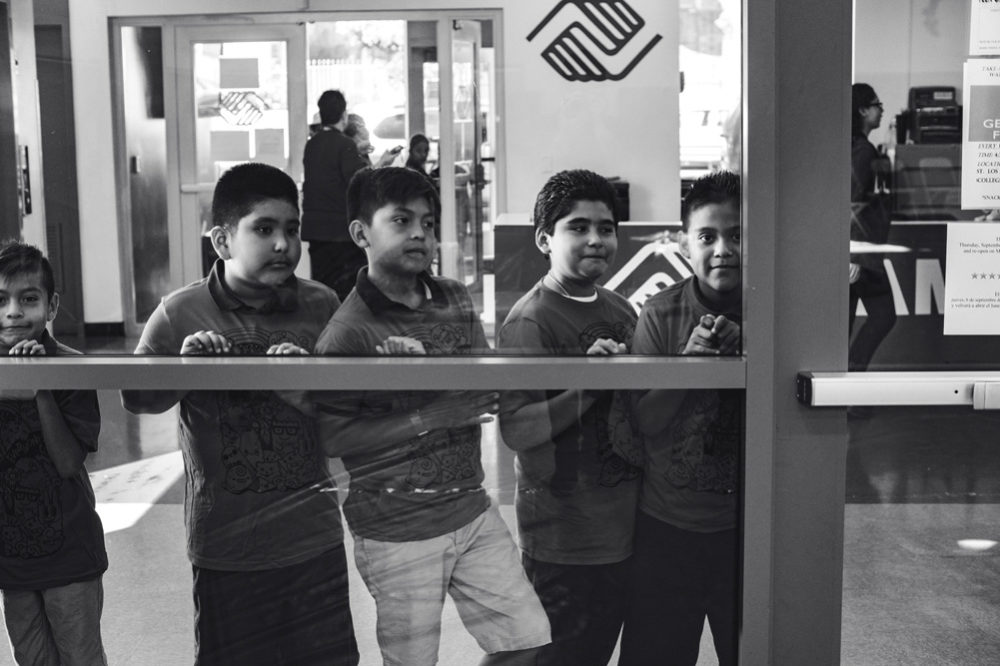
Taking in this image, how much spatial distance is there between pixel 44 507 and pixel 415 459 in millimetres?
793

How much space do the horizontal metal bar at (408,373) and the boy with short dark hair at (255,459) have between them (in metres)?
0.08

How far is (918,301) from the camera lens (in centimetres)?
218

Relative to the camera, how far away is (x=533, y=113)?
210 cm

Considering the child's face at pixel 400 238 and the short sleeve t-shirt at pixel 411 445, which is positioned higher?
the child's face at pixel 400 238

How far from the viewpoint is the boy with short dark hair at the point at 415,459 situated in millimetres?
2184

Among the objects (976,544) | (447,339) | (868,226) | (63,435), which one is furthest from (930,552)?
(63,435)

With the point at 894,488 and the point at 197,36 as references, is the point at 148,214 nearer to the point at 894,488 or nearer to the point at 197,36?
the point at 197,36

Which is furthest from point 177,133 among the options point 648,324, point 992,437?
point 992,437

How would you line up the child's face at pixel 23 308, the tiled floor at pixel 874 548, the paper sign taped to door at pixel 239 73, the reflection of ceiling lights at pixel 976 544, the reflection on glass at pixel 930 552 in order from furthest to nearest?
the reflection of ceiling lights at pixel 976 544, the reflection on glass at pixel 930 552, the tiled floor at pixel 874 548, the child's face at pixel 23 308, the paper sign taped to door at pixel 239 73

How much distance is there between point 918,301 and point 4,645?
2078 millimetres

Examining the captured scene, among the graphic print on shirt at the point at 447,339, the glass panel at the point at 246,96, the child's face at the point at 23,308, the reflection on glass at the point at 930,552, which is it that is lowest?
the reflection on glass at the point at 930,552

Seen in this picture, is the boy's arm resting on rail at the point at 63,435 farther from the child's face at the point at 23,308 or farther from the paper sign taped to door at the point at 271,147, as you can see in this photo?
the paper sign taped to door at the point at 271,147

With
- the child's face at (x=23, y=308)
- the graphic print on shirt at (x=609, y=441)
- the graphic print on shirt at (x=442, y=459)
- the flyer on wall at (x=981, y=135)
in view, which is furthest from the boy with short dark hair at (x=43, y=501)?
the flyer on wall at (x=981, y=135)

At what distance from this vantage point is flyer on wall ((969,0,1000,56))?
2105mm
